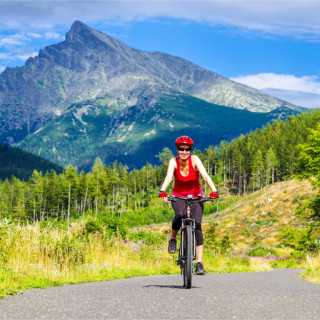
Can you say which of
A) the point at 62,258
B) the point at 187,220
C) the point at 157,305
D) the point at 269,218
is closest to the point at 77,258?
the point at 62,258

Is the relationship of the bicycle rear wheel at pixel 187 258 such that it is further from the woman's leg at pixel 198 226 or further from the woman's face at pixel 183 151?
the woman's face at pixel 183 151

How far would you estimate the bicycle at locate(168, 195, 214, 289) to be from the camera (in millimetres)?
8758

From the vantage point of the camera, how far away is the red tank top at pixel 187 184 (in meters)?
9.12

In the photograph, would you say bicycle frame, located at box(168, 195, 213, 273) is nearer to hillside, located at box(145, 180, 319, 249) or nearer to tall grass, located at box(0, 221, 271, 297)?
tall grass, located at box(0, 221, 271, 297)

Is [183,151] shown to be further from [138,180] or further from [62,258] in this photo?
[138,180]

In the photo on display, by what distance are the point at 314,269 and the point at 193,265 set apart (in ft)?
28.1

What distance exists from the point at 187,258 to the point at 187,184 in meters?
1.51

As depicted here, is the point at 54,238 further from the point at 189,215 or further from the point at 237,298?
the point at 237,298

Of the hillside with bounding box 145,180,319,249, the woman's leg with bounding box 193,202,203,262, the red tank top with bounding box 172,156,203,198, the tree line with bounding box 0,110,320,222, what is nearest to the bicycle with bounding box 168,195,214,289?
the woman's leg with bounding box 193,202,203,262

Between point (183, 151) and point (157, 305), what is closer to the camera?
point (157, 305)

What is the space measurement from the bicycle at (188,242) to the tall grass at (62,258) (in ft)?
9.05

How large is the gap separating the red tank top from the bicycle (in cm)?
23

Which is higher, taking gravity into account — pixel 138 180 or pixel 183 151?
pixel 138 180

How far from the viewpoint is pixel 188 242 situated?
351 inches
